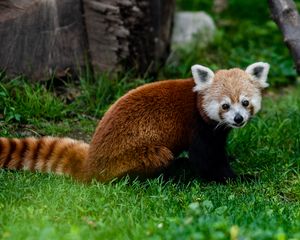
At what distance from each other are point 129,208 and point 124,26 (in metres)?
2.94

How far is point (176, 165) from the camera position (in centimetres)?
607

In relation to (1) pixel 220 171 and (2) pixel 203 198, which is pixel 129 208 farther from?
(1) pixel 220 171

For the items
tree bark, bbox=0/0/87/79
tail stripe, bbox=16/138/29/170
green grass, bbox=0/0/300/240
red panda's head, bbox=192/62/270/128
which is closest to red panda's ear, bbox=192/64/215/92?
red panda's head, bbox=192/62/270/128

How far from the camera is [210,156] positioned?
5.65 metres

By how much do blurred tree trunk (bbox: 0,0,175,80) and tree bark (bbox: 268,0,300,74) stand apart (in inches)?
60.9

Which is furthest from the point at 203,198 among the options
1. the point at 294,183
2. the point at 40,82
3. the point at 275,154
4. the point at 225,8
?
the point at 225,8

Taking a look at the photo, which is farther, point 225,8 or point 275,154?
point 225,8

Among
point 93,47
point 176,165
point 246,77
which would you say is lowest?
point 176,165

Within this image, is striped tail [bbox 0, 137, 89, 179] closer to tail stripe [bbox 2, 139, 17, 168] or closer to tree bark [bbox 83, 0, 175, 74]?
tail stripe [bbox 2, 139, 17, 168]

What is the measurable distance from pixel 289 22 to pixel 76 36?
222 cm

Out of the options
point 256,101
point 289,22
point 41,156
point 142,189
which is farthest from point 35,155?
point 289,22

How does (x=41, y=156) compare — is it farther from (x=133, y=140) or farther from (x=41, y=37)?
(x=41, y=37)

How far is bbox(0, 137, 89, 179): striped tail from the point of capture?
551 cm

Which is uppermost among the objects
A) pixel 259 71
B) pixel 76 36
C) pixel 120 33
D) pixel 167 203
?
pixel 259 71
